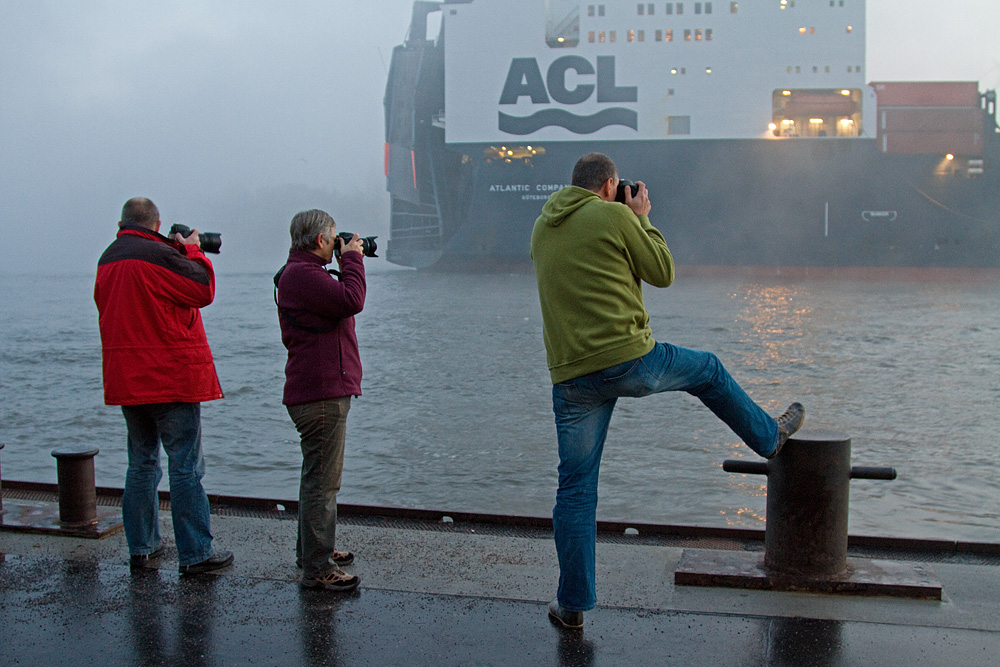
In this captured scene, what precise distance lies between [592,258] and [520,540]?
1.20m

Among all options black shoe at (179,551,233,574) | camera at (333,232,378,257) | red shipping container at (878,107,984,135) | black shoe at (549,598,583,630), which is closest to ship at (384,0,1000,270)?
red shipping container at (878,107,984,135)

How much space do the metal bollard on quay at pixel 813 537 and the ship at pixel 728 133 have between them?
3229 centimetres

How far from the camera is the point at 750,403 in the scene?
2182 millimetres

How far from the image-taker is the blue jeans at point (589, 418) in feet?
6.63

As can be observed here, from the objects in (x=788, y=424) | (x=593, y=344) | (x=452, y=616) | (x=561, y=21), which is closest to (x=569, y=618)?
(x=452, y=616)

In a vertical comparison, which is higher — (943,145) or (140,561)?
(943,145)

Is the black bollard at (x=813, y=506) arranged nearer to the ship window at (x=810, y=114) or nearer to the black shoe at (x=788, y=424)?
the black shoe at (x=788, y=424)

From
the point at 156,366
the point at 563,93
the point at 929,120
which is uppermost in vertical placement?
the point at 563,93

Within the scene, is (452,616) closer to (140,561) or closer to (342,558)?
(342,558)

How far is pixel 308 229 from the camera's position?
2438 millimetres

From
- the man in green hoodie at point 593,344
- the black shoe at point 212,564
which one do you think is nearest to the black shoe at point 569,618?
the man in green hoodie at point 593,344

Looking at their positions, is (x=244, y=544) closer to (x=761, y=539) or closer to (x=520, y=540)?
(x=520, y=540)

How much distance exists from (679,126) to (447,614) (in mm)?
35583

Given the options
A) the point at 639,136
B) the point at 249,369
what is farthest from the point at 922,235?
the point at 249,369
